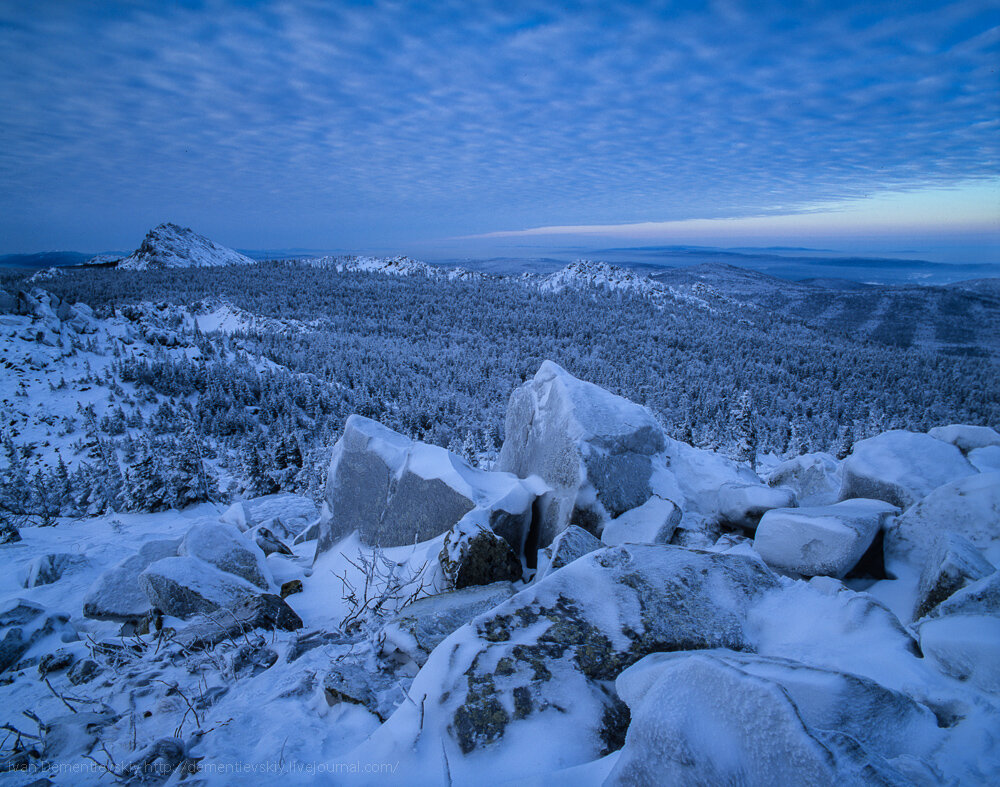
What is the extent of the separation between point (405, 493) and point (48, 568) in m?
7.21

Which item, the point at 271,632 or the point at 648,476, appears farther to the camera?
the point at 648,476

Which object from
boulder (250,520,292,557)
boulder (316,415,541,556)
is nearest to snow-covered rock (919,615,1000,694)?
boulder (316,415,541,556)

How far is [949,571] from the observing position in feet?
13.5

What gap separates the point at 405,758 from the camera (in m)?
2.86

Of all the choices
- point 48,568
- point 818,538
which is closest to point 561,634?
point 818,538

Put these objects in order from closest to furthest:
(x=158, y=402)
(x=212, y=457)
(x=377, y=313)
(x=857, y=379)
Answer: (x=212, y=457) < (x=158, y=402) < (x=857, y=379) < (x=377, y=313)

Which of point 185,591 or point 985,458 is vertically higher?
point 985,458

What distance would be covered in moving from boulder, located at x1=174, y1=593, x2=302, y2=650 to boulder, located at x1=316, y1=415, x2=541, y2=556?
226 cm

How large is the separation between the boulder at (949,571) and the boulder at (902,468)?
253 centimetres

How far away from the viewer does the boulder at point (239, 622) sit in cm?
509

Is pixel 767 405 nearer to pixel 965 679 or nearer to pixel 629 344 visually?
pixel 629 344

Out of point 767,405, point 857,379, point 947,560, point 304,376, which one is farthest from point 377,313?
point 947,560

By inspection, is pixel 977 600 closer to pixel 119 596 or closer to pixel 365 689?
pixel 365 689

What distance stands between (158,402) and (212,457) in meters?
11.9
